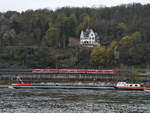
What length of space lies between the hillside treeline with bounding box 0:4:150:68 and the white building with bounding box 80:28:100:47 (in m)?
4.85

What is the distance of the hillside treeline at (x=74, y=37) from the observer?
134 m

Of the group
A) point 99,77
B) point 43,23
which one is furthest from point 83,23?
point 99,77

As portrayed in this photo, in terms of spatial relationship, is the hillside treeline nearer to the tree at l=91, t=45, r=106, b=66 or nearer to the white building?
the tree at l=91, t=45, r=106, b=66

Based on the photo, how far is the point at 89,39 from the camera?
541ft

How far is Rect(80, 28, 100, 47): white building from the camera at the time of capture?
6452 inches

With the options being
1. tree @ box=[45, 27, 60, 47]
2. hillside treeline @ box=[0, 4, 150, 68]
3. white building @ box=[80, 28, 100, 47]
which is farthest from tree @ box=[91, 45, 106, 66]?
tree @ box=[45, 27, 60, 47]

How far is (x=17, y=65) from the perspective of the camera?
136 m

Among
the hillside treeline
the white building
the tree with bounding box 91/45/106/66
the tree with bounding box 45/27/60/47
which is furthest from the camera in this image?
the white building

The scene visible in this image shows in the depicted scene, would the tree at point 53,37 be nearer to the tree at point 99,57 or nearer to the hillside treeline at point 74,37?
the hillside treeline at point 74,37

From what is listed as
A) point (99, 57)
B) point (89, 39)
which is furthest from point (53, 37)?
point (99, 57)

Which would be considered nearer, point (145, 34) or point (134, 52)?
point (134, 52)

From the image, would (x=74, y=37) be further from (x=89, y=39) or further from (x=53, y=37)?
(x=53, y=37)

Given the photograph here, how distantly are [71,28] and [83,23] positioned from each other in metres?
8.74

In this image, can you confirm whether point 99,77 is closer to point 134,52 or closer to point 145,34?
point 134,52
